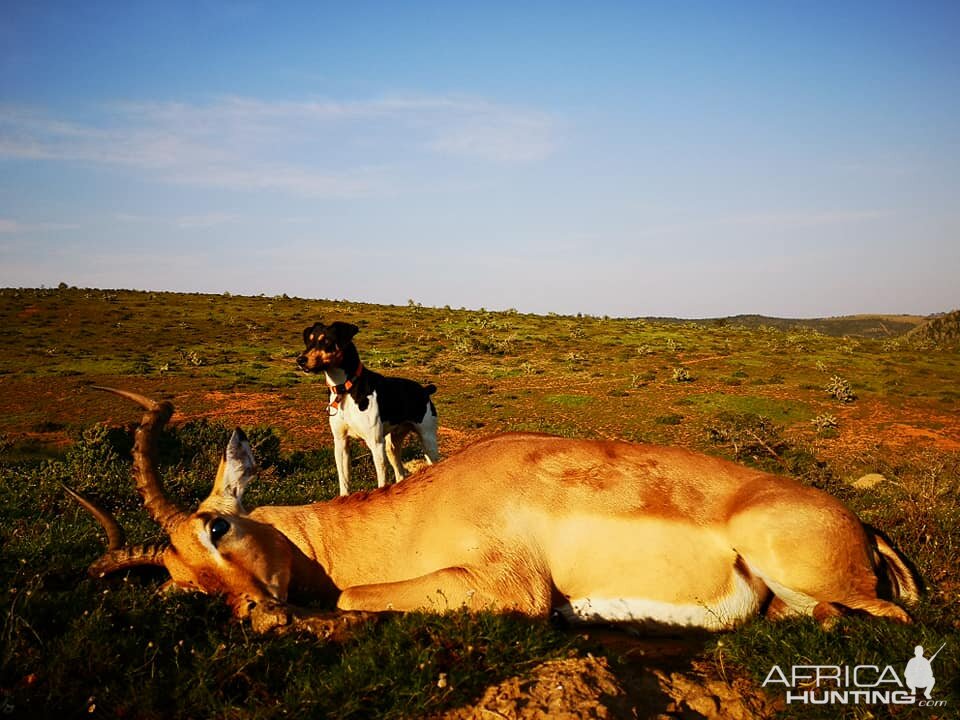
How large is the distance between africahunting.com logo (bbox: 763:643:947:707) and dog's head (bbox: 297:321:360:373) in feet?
25.1

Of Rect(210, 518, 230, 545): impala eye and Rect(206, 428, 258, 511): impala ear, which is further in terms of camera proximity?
Rect(206, 428, 258, 511): impala ear

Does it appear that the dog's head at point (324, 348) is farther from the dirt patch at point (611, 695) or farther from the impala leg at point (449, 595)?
the dirt patch at point (611, 695)

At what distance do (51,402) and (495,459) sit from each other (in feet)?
95.8

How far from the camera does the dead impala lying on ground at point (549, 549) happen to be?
4.57 meters

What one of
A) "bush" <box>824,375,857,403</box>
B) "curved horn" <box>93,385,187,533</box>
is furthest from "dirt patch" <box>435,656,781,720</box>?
"bush" <box>824,375,857,403</box>

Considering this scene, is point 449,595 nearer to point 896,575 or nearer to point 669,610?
point 669,610

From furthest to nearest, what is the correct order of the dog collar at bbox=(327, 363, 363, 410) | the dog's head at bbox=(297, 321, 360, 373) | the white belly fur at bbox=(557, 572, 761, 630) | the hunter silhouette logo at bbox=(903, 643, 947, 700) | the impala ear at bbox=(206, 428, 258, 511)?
the dog collar at bbox=(327, 363, 363, 410)
the dog's head at bbox=(297, 321, 360, 373)
the impala ear at bbox=(206, 428, 258, 511)
the white belly fur at bbox=(557, 572, 761, 630)
the hunter silhouette logo at bbox=(903, 643, 947, 700)

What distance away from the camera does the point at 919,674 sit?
4020 millimetres

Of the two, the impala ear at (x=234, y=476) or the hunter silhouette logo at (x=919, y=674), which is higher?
the impala ear at (x=234, y=476)

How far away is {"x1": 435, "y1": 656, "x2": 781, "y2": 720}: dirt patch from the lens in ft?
11.7

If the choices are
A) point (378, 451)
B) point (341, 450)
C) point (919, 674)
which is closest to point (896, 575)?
point (919, 674)

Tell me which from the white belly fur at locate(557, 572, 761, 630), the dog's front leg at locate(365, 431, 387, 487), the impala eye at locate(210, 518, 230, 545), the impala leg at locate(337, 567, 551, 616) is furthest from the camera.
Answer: the dog's front leg at locate(365, 431, 387, 487)

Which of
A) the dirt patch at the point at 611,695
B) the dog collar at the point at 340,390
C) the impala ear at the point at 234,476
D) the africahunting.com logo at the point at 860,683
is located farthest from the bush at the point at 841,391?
the impala ear at the point at 234,476

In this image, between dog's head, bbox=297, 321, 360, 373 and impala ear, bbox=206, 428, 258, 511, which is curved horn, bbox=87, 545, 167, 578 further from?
dog's head, bbox=297, 321, 360, 373
